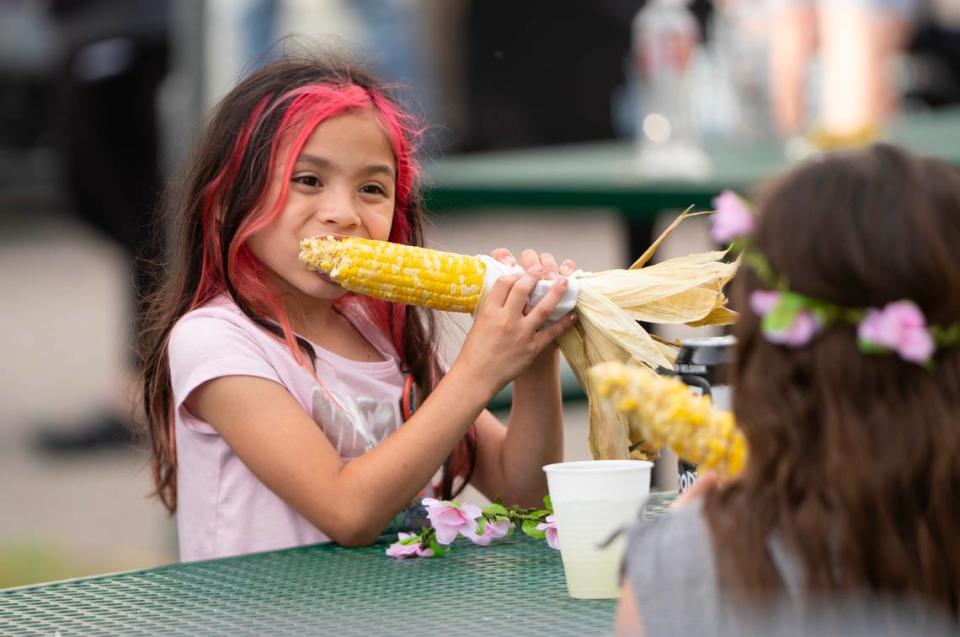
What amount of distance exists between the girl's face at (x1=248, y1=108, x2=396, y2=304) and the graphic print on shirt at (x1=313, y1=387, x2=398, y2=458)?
0.17 metres

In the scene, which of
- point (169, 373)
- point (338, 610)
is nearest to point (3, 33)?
point (169, 373)

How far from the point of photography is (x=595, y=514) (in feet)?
6.21

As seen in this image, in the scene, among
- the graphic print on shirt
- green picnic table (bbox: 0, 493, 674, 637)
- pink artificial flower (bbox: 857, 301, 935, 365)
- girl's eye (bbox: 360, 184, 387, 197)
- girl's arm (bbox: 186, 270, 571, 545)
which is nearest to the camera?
pink artificial flower (bbox: 857, 301, 935, 365)

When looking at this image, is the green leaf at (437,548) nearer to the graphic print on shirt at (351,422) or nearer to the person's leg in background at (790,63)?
the graphic print on shirt at (351,422)

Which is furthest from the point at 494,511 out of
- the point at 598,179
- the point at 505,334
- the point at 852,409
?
the point at 598,179

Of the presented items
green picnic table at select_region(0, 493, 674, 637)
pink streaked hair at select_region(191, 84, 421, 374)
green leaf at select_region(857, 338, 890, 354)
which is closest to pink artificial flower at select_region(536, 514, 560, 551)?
green picnic table at select_region(0, 493, 674, 637)

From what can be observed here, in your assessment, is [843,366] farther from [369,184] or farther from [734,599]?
[369,184]

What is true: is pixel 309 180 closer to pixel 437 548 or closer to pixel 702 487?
pixel 437 548

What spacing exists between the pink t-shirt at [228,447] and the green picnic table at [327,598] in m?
0.20

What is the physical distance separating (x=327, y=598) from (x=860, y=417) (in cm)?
78

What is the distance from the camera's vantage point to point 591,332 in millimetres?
2400

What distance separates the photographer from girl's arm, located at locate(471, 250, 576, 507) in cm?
260

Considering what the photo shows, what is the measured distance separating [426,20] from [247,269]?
7.50m

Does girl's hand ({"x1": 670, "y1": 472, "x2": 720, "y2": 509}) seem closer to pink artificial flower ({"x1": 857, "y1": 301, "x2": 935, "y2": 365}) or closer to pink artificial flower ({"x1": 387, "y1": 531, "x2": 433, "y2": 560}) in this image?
pink artificial flower ({"x1": 857, "y1": 301, "x2": 935, "y2": 365})
